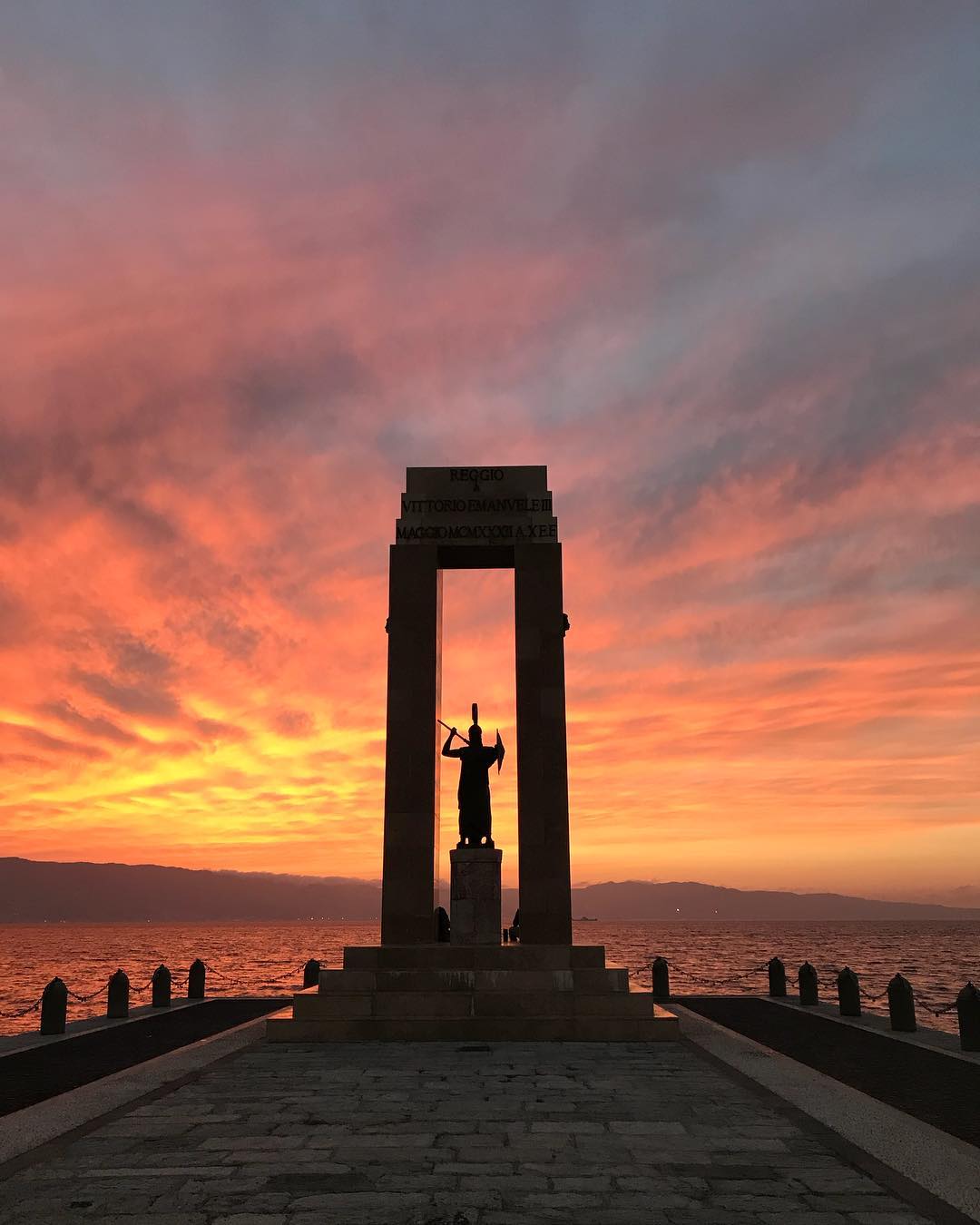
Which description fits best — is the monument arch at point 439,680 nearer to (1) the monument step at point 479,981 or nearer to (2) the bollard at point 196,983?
(1) the monument step at point 479,981

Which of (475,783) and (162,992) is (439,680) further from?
(162,992)

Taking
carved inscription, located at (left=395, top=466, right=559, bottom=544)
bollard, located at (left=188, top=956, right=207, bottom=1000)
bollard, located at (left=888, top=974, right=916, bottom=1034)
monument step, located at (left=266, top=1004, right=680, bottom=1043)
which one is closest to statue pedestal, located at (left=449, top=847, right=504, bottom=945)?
monument step, located at (left=266, top=1004, right=680, bottom=1043)

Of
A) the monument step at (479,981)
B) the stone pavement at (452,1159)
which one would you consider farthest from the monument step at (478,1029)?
the stone pavement at (452,1159)

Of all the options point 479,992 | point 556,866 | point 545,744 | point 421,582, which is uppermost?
point 421,582

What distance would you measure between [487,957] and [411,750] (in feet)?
14.9

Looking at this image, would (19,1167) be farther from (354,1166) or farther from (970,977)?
(970,977)

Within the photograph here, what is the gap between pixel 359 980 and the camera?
16.9 metres

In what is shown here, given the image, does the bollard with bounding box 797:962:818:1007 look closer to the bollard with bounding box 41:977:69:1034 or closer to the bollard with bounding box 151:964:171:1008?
the bollard with bounding box 151:964:171:1008

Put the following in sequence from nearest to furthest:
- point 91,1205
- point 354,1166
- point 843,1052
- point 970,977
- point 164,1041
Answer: point 91,1205 < point 354,1166 < point 843,1052 < point 164,1041 < point 970,977

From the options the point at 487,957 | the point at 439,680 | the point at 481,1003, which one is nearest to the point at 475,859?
the point at 487,957

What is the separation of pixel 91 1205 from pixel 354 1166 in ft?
6.77

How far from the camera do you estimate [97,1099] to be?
11.0 metres

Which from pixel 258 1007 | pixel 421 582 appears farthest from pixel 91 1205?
pixel 258 1007

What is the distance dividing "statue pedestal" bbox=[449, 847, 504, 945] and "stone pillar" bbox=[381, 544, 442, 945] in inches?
31.4
